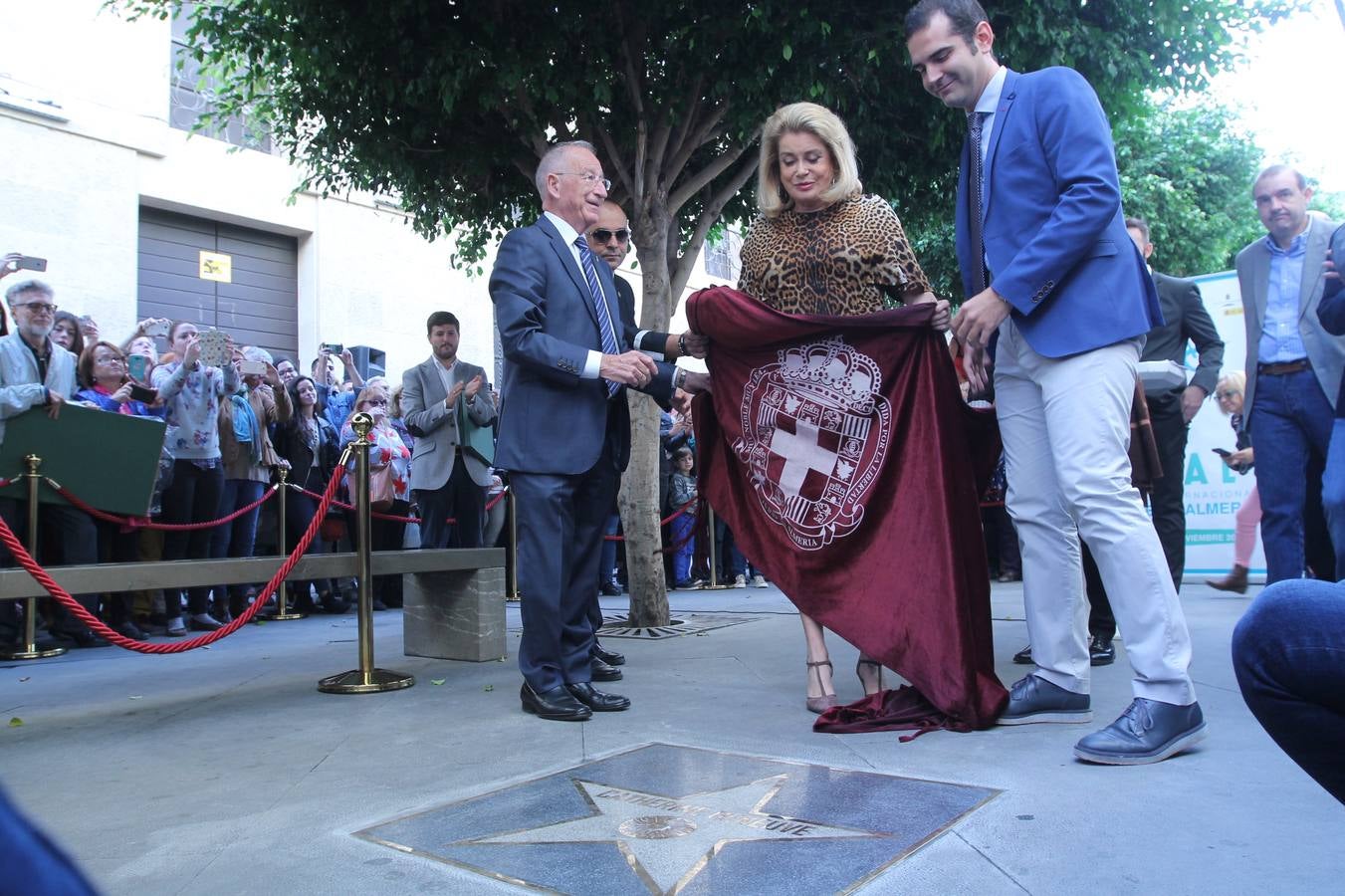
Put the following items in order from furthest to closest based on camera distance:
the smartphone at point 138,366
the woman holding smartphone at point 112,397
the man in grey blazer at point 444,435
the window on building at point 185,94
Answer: the window on building at point 185,94 < the smartphone at point 138,366 < the man in grey blazer at point 444,435 < the woman holding smartphone at point 112,397

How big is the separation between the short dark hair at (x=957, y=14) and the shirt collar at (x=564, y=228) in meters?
1.57

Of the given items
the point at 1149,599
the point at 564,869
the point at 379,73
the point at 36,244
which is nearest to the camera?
the point at 564,869

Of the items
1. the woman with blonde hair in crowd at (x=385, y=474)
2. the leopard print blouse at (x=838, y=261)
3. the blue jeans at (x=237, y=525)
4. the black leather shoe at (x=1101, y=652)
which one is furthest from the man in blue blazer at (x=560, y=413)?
the woman with blonde hair in crowd at (x=385, y=474)

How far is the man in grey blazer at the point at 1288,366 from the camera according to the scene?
15.4ft

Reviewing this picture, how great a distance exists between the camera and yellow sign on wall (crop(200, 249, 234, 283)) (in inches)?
639

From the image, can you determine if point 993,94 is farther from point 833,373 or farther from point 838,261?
point 833,373

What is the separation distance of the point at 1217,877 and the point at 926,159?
7.17 m

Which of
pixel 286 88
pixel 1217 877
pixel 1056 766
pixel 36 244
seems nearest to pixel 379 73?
pixel 286 88

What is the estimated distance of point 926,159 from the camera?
8367 millimetres

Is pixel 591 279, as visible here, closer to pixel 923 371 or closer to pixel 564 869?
pixel 923 371

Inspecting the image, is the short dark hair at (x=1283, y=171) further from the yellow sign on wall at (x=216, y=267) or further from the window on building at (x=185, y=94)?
the yellow sign on wall at (x=216, y=267)

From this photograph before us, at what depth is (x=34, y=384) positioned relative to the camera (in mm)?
6348

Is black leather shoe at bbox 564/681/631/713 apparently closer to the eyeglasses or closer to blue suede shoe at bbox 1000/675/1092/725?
blue suede shoe at bbox 1000/675/1092/725

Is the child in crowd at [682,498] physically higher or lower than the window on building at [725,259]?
lower
